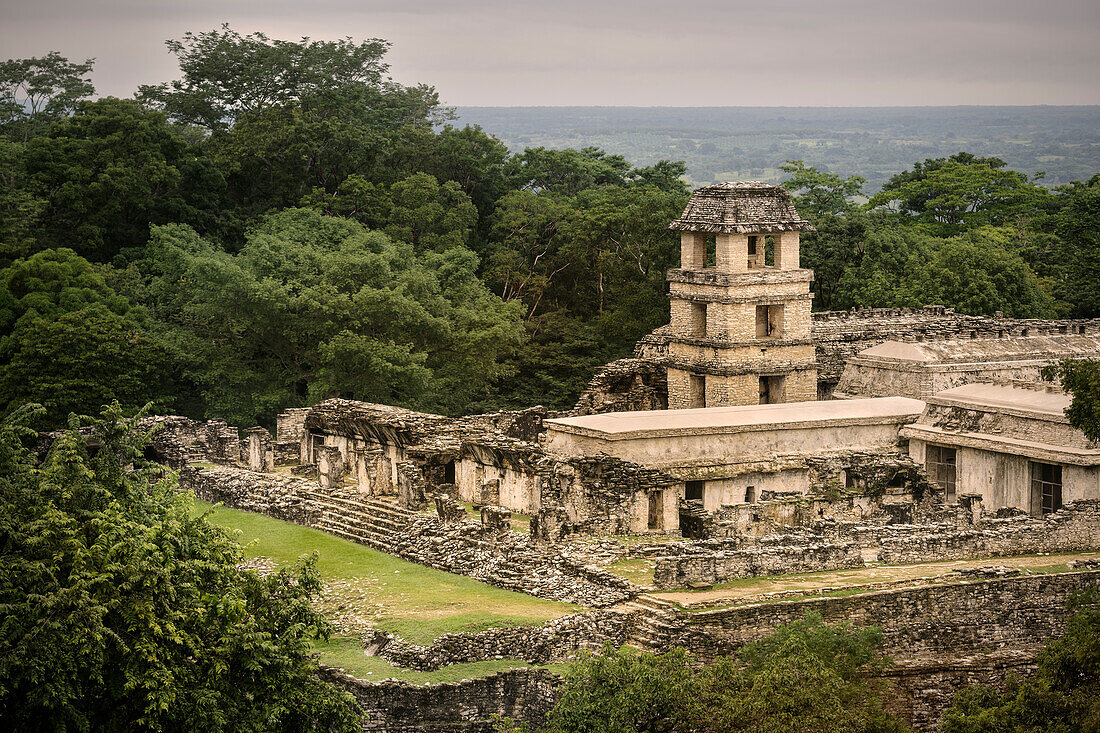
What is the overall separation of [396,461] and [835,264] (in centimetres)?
3121

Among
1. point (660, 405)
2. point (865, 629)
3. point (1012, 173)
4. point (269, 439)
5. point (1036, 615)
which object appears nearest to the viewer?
point (865, 629)

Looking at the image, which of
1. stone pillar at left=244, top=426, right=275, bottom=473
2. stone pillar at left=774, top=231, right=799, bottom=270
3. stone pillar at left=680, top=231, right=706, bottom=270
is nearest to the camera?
stone pillar at left=244, top=426, right=275, bottom=473

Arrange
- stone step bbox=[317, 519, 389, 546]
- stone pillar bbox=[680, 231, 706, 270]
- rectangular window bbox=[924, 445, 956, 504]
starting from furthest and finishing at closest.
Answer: stone pillar bbox=[680, 231, 706, 270], rectangular window bbox=[924, 445, 956, 504], stone step bbox=[317, 519, 389, 546]

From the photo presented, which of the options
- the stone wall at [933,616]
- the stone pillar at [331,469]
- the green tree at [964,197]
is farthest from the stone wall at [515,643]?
the green tree at [964,197]

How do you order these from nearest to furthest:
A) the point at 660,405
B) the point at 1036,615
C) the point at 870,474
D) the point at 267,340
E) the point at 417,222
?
the point at 1036,615 < the point at 870,474 < the point at 660,405 < the point at 267,340 < the point at 417,222

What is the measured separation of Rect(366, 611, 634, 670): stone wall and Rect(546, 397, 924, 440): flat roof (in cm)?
802

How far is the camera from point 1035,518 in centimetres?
3247

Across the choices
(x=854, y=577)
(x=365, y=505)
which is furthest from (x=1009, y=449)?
(x=365, y=505)

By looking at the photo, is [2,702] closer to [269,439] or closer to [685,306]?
[269,439]

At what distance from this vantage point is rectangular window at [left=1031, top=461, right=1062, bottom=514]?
112ft

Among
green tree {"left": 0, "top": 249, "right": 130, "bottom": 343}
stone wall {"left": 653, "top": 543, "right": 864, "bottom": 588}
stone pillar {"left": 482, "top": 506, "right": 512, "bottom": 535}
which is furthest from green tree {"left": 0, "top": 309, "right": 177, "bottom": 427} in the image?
stone wall {"left": 653, "top": 543, "right": 864, "bottom": 588}

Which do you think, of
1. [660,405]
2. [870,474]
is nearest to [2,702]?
[870,474]

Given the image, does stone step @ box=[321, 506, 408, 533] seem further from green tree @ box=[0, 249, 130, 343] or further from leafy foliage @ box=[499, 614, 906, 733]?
green tree @ box=[0, 249, 130, 343]

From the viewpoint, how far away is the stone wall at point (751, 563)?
28.6 metres
